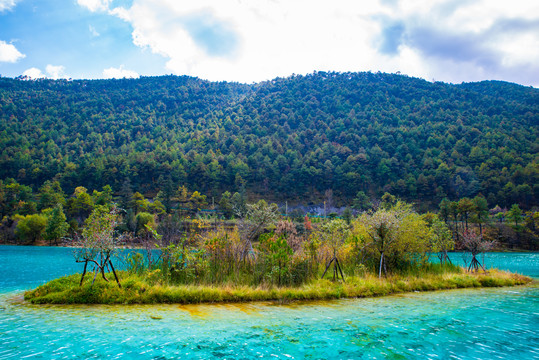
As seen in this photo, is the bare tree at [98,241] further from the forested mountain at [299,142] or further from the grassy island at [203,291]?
the forested mountain at [299,142]

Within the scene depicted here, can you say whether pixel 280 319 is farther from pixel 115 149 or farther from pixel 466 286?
pixel 115 149

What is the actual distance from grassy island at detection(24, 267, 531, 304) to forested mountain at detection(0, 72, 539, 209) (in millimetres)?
95535

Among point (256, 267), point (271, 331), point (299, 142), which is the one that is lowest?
point (271, 331)

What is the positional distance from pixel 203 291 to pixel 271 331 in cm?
524

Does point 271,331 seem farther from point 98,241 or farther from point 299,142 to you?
point 299,142

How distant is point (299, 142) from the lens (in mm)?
145875

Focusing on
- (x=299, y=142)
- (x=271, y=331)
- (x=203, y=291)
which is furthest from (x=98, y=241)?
(x=299, y=142)

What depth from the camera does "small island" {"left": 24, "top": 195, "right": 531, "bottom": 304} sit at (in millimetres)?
12773

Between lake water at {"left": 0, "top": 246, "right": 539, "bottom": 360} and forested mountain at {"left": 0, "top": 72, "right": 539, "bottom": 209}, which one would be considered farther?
forested mountain at {"left": 0, "top": 72, "right": 539, "bottom": 209}

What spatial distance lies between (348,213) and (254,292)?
65118 millimetres

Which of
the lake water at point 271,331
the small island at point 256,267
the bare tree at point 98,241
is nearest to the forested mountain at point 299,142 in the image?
the small island at point 256,267

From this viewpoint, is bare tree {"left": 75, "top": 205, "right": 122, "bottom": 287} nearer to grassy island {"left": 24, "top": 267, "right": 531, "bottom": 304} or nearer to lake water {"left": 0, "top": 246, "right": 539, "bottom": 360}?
grassy island {"left": 24, "top": 267, "right": 531, "bottom": 304}

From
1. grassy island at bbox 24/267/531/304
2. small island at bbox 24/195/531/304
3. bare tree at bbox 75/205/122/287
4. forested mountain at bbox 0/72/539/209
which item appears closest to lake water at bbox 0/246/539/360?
grassy island at bbox 24/267/531/304

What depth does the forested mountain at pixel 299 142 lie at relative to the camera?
10881cm
